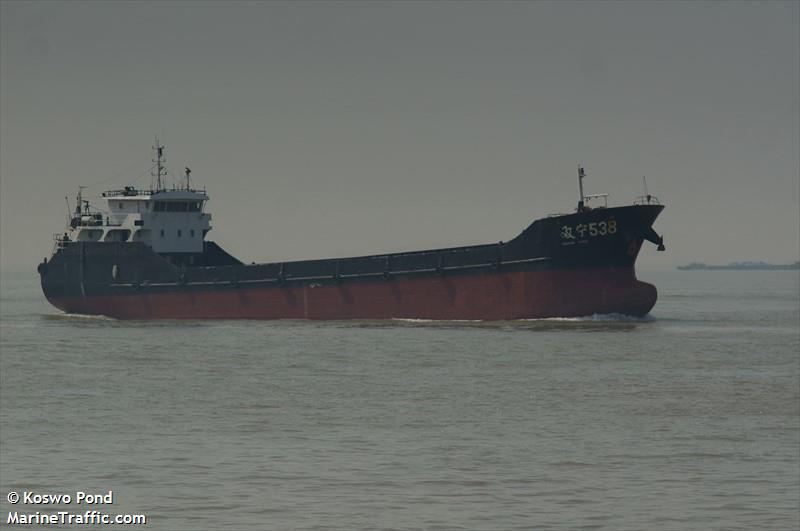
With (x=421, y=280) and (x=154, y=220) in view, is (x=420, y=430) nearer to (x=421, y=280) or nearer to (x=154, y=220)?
(x=421, y=280)

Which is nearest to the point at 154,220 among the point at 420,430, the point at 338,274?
the point at 338,274

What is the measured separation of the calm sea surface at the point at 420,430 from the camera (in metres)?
20.9

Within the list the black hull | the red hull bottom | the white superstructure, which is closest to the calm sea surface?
the red hull bottom

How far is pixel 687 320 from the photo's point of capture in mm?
66188

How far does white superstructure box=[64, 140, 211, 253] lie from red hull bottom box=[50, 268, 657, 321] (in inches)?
184

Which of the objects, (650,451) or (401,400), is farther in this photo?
(401,400)

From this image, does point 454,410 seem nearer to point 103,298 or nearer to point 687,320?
point 687,320

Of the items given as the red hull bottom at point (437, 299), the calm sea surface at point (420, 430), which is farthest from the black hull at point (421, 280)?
the calm sea surface at point (420, 430)

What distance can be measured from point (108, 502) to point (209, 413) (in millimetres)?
11189

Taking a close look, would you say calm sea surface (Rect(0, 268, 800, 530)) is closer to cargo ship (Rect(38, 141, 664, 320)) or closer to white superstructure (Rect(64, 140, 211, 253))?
cargo ship (Rect(38, 141, 664, 320))

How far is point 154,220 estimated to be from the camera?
7531 cm

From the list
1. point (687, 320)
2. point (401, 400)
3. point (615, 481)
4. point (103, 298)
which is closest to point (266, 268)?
point (103, 298)

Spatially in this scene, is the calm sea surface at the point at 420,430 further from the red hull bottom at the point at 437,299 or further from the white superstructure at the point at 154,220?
the white superstructure at the point at 154,220

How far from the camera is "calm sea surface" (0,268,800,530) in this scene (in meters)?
20.9
